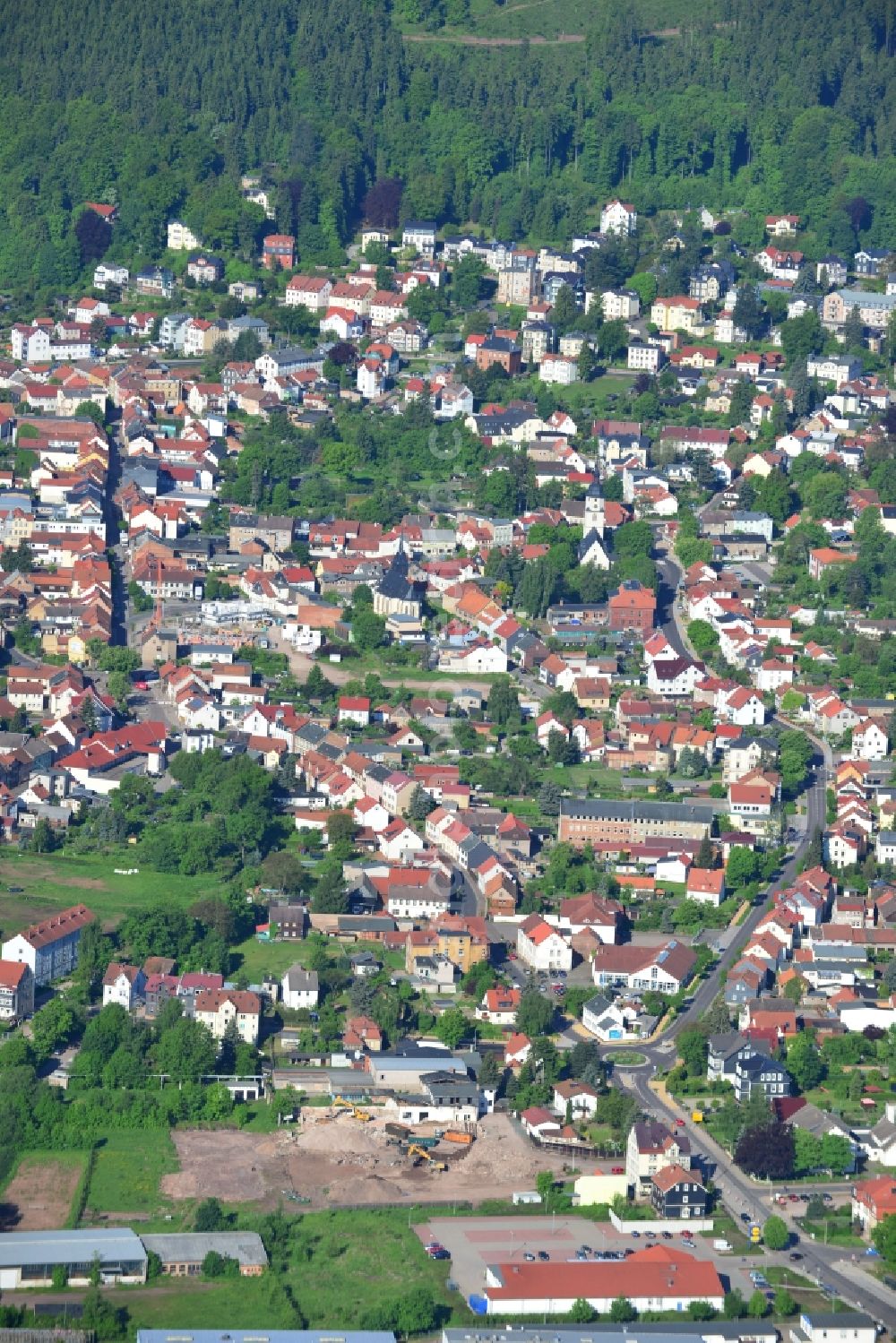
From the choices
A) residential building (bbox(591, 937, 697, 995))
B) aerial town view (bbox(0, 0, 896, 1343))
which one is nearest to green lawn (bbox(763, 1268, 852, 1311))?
aerial town view (bbox(0, 0, 896, 1343))

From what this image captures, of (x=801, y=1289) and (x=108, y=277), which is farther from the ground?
(x=801, y=1289)

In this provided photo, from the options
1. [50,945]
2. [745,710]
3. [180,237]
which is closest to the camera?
[50,945]

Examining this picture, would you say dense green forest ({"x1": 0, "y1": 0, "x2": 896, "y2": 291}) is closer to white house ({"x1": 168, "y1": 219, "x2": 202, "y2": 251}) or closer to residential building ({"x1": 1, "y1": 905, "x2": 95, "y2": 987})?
white house ({"x1": 168, "y1": 219, "x2": 202, "y2": 251})

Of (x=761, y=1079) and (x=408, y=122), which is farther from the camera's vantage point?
(x=408, y=122)

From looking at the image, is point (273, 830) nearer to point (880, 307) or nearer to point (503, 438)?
point (503, 438)

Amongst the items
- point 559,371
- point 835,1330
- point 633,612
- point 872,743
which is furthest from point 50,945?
point 559,371

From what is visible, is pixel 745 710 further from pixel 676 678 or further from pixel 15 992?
pixel 15 992

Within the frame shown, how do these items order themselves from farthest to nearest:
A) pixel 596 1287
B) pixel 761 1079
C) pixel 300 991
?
pixel 300 991
pixel 761 1079
pixel 596 1287
